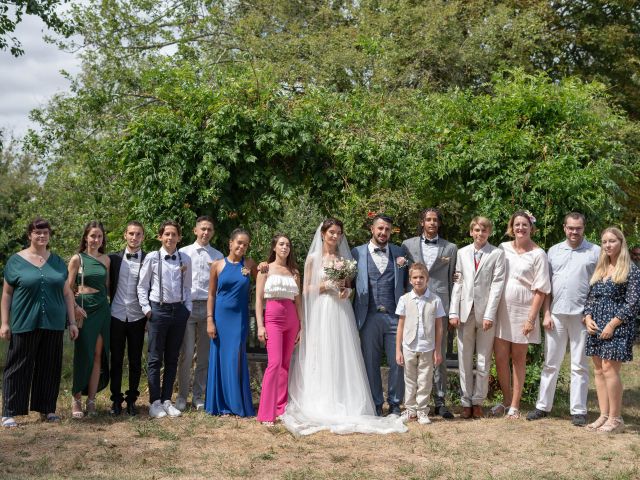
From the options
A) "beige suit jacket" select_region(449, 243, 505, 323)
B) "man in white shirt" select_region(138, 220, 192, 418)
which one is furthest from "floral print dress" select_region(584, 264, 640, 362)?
"man in white shirt" select_region(138, 220, 192, 418)

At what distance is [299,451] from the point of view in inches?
247

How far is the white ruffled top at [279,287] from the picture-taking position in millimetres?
7488

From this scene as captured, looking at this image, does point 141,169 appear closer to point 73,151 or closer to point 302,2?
point 73,151

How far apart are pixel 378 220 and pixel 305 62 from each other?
954 centimetres

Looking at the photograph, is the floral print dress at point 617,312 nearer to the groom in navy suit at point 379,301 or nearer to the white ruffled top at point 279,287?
the groom in navy suit at point 379,301

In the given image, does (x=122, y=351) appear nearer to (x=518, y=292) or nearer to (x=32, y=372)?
(x=32, y=372)

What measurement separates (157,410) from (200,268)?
4.87 ft

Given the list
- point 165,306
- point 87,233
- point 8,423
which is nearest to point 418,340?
point 165,306

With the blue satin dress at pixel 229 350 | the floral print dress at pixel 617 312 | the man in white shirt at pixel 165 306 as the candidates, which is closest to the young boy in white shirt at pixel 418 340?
the floral print dress at pixel 617 312

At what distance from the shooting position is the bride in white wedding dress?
7.39m

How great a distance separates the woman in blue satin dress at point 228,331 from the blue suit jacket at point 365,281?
111 centimetres

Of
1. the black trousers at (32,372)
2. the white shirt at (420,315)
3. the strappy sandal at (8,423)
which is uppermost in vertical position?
the white shirt at (420,315)

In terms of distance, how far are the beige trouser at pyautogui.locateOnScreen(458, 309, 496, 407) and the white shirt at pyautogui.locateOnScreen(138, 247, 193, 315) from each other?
9.16ft

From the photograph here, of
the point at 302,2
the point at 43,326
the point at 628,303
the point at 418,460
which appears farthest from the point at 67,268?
the point at 302,2
